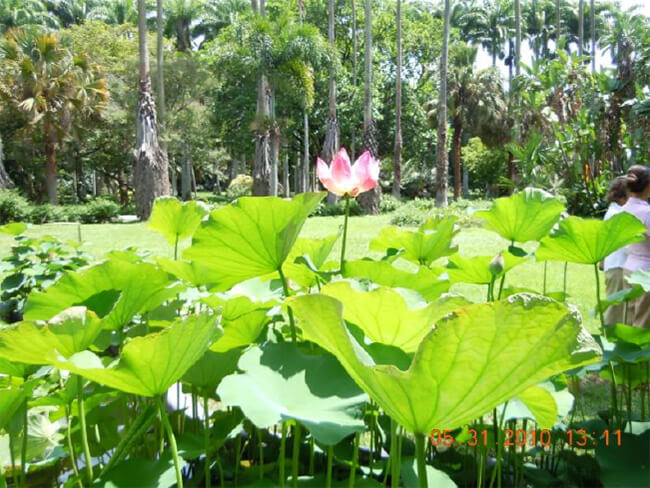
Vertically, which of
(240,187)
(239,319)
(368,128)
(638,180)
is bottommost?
(239,319)

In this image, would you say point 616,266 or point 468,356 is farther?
point 616,266

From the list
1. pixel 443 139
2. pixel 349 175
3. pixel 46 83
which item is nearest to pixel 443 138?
pixel 443 139

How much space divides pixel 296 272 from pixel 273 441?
1.06 feet

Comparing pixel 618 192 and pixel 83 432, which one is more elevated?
pixel 618 192

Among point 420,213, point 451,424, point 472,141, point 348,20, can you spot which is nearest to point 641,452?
point 451,424

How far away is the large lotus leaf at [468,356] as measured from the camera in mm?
449

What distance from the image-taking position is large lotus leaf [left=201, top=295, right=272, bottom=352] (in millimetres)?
843

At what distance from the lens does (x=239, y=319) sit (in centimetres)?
84

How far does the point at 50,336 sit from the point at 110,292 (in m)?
0.21

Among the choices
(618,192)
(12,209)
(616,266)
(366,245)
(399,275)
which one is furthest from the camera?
(12,209)

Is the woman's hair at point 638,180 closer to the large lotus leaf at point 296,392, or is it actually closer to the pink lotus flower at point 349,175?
the pink lotus flower at point 349,175

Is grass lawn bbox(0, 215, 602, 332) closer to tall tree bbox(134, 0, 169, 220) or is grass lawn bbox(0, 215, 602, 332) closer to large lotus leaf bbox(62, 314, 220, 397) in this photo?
tall tree bbox(134, 0, 169, 220)

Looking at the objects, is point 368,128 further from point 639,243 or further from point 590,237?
point 590,237

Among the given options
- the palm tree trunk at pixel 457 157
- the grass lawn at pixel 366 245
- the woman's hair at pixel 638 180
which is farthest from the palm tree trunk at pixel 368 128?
the woman's hair at pixel 638 180
